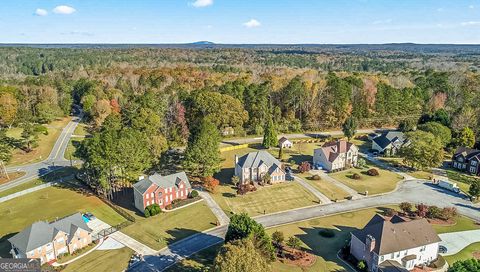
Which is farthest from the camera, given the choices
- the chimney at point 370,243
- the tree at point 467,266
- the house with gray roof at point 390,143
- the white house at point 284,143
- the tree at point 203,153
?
the white house at point 284,143

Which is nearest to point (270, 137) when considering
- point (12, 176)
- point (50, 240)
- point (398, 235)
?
point (398, 235)

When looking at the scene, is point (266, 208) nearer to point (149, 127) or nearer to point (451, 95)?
point (149, 127)

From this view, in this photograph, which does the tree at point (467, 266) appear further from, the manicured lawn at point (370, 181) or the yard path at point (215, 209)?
the yard path at point (215, 209)

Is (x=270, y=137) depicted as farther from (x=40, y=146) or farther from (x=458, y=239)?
(x=40, y=146)

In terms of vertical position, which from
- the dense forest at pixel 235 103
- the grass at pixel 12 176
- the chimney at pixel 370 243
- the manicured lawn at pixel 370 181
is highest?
the dense forest at pixel 235 103

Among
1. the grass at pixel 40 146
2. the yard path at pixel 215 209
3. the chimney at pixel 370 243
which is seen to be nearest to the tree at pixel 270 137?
the yard path at pixel 215 209

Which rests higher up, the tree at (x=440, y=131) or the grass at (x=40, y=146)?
the tree at (x=440, y=131)

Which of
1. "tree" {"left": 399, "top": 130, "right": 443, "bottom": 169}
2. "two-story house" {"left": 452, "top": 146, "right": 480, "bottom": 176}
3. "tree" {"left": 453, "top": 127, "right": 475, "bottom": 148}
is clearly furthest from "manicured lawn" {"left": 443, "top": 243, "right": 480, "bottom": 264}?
"tree" {"left": 453, "top": 127, "right": 475, "bottom": 148}
